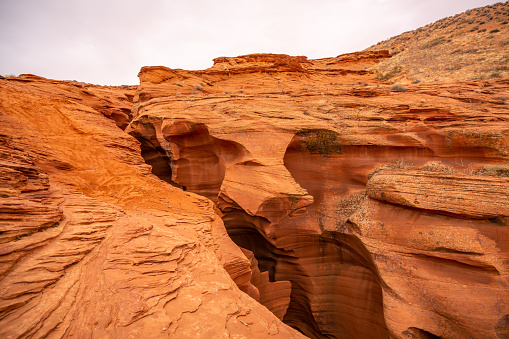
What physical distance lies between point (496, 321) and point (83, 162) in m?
14.0

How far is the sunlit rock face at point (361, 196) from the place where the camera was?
680cm

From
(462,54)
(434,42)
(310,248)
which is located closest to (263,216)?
(310,248)

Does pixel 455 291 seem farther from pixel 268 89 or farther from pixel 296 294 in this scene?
pixel 268 89

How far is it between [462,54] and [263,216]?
2201 centimetres

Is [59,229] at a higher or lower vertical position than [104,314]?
higher

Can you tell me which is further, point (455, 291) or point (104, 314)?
point (455, 291)

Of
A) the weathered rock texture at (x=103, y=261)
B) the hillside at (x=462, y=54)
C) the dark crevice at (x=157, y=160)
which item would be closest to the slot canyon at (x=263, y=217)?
the weathered rock texture at (x=103, y=261)

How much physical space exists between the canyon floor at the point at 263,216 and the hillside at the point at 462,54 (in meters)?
1.21

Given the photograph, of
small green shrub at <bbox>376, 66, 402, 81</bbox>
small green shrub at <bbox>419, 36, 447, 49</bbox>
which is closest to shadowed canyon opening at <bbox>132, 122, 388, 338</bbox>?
small green shrub at <bbox>376, 66, 402, 81</bbox>

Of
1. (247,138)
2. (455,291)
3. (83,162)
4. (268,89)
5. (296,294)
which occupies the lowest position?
(296,294)

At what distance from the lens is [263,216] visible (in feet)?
30.9

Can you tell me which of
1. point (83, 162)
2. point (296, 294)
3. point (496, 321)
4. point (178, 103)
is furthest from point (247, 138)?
point (496, 321)

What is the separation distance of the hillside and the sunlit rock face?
5.26 m

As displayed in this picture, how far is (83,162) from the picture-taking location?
8.73 meters
